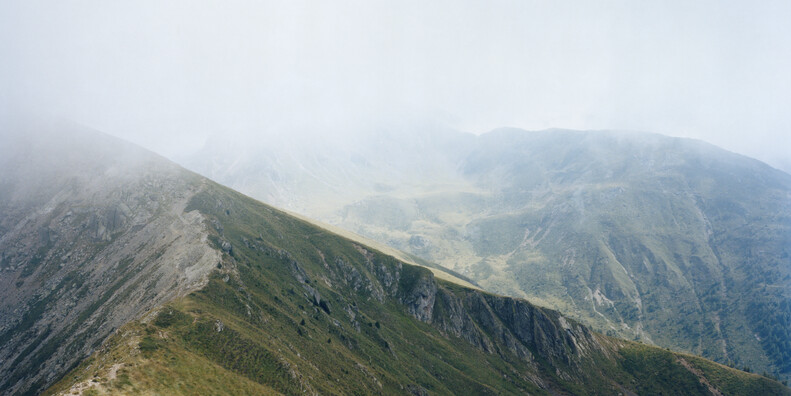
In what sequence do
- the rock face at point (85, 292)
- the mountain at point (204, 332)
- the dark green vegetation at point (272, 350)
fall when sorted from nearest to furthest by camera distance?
the dark green vegetation at point (272, 350)
the mountain at point (204, 332)
the rock face at point (85, 292)

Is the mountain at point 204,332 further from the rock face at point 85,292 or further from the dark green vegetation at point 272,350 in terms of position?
the rock face at point 85,292

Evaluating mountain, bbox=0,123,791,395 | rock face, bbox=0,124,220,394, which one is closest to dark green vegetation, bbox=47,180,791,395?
mountain, bbox=0,123,791,395

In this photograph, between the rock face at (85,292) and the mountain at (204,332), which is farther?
the rock face at (85,292)

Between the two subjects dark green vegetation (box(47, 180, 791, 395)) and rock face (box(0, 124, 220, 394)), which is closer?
dark green vegetation (box(47, 180, 791, 395))

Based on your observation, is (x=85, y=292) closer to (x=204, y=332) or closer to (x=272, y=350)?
(x=204, y=332)

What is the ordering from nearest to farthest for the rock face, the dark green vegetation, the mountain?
1. the dark green vegetation
2. the mountain
3. the rock face

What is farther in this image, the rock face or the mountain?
the rock face

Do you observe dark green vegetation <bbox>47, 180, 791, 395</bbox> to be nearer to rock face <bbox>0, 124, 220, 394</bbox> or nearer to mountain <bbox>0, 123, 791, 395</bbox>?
mountain <bbox>0, 123, 791, 395</bbox>

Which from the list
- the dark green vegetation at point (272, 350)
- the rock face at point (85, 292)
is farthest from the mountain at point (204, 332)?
the rock face at point (85, 292)

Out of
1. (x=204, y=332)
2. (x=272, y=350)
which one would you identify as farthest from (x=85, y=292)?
(x=272, y=350)

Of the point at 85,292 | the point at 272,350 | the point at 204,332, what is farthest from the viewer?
the point at 85,292

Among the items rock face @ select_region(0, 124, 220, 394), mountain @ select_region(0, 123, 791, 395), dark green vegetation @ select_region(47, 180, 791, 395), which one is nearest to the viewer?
dark green vegetation @ select_region(47, 180, 791, 395)

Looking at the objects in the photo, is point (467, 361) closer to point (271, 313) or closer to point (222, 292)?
point (271, 313)

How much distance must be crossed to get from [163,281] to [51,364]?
5172cm
